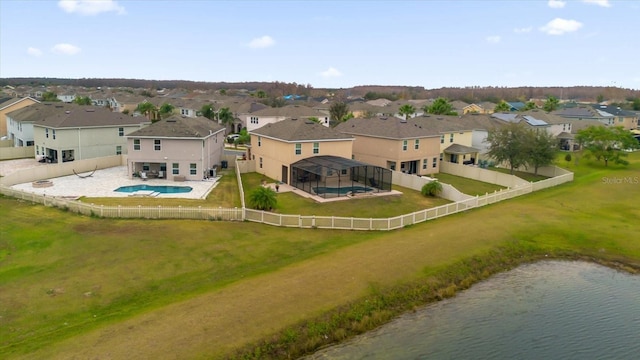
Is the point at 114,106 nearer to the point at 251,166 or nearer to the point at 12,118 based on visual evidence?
the point at 12,118

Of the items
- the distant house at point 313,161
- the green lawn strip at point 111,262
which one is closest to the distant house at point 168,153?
the distant house at point 313,161

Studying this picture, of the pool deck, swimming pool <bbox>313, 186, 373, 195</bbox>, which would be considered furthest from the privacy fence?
swimming pool <bbox>313, 186, 373, 195</bbox>

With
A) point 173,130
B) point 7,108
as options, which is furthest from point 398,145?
point 7,108

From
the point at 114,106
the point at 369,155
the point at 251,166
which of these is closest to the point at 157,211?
the point at 251,166

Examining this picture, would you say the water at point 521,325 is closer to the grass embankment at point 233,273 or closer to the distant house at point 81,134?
the grass embankment at point 233,273

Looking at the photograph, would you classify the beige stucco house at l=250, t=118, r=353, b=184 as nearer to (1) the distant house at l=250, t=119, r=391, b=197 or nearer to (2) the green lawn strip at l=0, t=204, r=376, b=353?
(1) the distant house at l=250, t=119, r=391, b=197

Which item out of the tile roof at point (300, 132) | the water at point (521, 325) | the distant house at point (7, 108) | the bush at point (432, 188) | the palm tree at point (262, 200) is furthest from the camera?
the distant house at point (7, 108)

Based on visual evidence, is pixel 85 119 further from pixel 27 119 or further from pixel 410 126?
pixel 410 126
